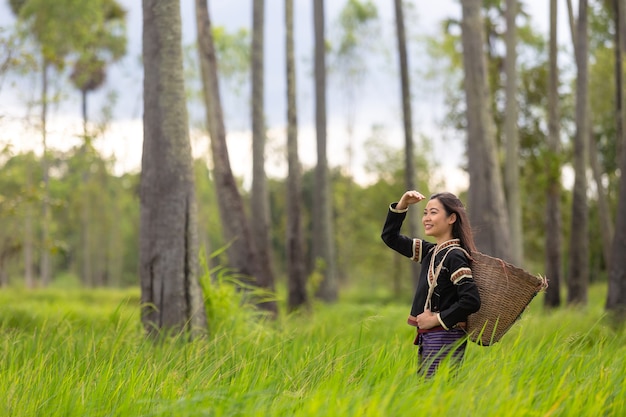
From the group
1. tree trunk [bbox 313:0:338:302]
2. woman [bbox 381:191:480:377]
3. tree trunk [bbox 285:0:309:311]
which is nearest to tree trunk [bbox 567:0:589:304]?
tree trunk [bbox 285:0:309:311]

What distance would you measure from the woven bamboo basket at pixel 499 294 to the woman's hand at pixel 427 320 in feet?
0.72

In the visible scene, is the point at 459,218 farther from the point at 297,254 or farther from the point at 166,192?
the point at 297,254

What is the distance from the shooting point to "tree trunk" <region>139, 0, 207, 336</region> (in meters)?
7.51

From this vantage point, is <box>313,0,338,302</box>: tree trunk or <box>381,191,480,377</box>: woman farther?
<box>313,0,338,302</box>: tree trunk

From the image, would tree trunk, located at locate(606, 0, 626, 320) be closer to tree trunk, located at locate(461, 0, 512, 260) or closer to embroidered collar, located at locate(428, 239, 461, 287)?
tree trunk, located at locate(461, 0, 512, 260)

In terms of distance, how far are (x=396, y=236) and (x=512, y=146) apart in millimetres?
11501

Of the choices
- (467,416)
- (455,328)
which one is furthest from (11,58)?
(467,416)

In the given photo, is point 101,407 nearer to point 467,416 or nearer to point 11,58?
point 467,416

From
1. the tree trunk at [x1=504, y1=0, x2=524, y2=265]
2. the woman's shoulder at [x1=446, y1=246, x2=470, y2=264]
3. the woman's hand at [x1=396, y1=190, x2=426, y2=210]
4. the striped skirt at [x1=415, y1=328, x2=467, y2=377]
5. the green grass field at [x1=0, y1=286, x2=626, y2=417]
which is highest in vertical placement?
the tree trunk at [x1=504, y1=0, x2=524, y2=265]

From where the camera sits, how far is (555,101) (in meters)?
17.6

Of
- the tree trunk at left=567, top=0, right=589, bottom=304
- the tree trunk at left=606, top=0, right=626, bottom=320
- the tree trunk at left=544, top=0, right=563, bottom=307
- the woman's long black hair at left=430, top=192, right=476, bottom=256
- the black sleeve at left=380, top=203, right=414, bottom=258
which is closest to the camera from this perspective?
the woman's long black hair at left=430, top=192, right=476, bottom=256

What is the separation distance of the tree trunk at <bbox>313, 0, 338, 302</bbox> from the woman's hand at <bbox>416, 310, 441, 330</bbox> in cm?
1416

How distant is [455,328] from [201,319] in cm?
369

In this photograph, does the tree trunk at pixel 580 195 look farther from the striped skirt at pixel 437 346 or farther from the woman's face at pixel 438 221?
the striped skirt at pixel 437 346
